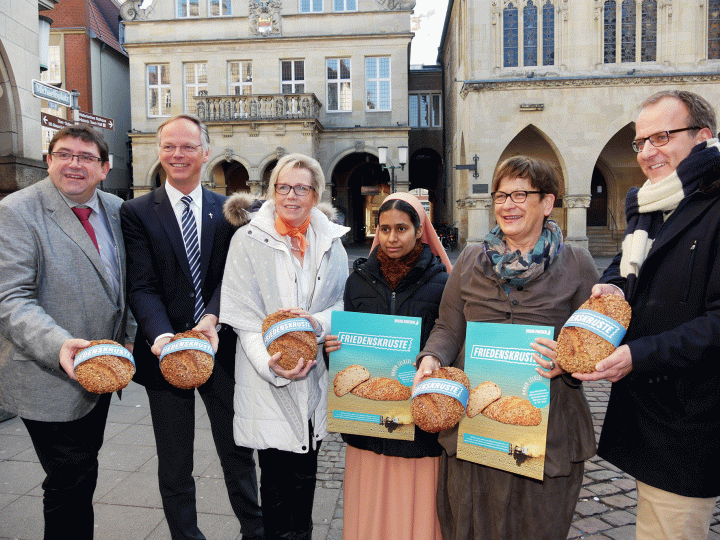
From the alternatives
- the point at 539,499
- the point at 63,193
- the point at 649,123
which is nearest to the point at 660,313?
the point at 649,123

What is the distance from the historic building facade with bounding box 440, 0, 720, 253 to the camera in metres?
19.1

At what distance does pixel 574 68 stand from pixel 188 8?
59.6 ft

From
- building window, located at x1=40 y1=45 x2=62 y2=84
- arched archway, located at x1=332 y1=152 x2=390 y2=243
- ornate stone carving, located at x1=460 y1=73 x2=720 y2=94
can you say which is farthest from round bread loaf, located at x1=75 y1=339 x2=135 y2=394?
building window, located at x1=40 y1=45 x2=62 y2=84

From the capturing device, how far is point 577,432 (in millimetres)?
2133

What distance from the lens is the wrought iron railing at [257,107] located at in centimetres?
2236

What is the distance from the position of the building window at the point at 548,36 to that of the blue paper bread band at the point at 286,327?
813 inches

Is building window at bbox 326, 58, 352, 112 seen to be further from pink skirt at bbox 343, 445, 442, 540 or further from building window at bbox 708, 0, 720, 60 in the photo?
pink skirt at bbox 343, 445, 442, 540

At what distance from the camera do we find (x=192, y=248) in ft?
9.18

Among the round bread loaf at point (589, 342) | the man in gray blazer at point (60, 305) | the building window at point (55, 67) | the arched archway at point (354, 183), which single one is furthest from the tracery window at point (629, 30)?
the building window at point (55, 67)

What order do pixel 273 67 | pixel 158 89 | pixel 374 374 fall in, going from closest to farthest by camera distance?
pixel 374 374
pixel 273 67
pixel 158 89

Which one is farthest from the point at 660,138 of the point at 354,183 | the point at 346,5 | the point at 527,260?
the point at 354,183

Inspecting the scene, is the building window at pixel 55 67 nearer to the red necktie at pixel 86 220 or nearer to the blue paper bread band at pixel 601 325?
the red necktie at pixel 86 220

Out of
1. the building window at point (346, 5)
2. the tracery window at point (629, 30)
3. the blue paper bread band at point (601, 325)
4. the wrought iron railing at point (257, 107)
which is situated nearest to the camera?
the blue paper bread band at point (601, 325)

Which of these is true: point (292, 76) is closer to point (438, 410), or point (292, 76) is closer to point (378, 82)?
point (378, 82)
